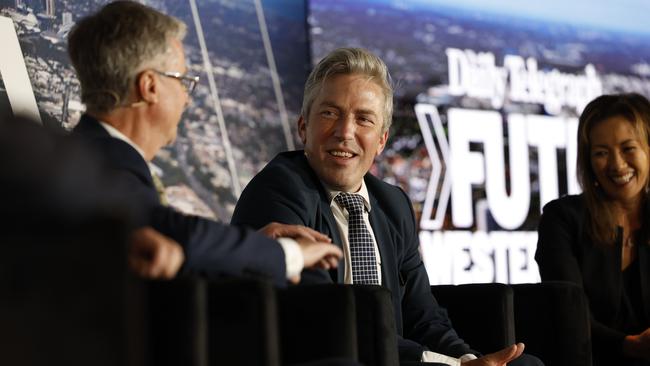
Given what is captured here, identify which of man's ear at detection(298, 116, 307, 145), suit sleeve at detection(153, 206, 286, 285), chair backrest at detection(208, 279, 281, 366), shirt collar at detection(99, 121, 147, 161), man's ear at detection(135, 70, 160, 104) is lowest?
chair backrest at detection(208, 279, 281, 366)

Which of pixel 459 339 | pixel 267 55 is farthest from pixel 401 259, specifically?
pixel 267 55

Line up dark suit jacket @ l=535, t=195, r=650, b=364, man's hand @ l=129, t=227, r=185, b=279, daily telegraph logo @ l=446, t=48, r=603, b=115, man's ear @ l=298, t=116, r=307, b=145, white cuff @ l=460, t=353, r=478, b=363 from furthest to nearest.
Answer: daily telegraph logo @ l=446, t=48, r=603, b=115 → dark suit jacket @ l=535, t=195, r=650, b=364 → man's ear @ l=298, t=116, r=307, b=145 → white cuff @ l=460, t=353, r=478, b=363 → man's hand @ l=129, t=227, r=185, b=279

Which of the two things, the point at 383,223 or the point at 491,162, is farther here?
the point at 491,162

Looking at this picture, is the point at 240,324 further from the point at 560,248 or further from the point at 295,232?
the point at 560,248

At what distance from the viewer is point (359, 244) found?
2.54m

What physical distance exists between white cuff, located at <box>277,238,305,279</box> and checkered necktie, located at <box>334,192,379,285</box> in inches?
30.0

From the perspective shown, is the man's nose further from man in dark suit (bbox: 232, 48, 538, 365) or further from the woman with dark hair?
the woman with dark hair

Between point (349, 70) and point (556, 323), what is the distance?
36.8 inches

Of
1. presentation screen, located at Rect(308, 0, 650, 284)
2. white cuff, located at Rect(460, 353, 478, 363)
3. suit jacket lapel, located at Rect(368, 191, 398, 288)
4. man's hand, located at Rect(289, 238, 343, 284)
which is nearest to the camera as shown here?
man's hand, located at Rect(289, 238, 343, 284)

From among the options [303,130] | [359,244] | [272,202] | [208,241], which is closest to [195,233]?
[208,241]

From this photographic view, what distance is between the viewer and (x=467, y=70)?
506cm

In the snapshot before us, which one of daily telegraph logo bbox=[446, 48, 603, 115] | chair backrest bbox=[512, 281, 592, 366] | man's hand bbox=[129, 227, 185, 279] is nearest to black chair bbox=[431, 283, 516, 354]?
chair backrest bbox=[512, 281, 592, 366]

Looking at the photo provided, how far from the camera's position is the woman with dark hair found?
3.24 metres

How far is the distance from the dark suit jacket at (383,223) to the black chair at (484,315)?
0.08 meters
